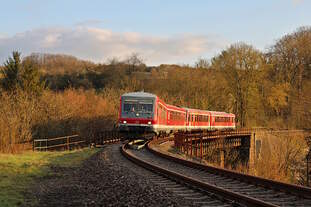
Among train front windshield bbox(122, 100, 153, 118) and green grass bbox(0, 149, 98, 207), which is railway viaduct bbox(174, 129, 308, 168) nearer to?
train front windshield bbox(122, 100, 153, 118)

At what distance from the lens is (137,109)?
76.0ft

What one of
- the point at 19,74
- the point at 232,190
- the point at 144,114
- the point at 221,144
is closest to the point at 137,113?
the point at 144,114

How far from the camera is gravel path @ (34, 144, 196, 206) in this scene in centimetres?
746

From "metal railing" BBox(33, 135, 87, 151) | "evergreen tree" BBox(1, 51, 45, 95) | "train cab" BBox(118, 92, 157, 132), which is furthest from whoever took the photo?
"evergreen tree" BBox(1, 51, 45, 95)

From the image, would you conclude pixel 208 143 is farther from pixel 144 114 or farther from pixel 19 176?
pixel 19 176

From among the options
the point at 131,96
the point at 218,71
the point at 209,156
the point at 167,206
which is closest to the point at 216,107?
the point at 218,71

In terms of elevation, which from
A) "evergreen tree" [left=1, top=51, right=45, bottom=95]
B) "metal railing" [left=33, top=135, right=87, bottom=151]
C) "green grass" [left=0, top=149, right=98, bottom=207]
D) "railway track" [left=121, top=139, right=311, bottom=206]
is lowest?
"metal railing" [left=33, top=135, right=87, bottom=151]

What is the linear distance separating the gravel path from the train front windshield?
405 inches

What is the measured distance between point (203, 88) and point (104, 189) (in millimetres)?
45314

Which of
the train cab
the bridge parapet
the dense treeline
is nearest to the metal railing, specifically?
the dense treeline

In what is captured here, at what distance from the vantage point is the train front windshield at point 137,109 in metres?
23.0

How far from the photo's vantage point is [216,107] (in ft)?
181

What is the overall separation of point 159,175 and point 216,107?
45.3 metres

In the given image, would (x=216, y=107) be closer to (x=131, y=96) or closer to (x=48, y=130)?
(x=48, y=130)
